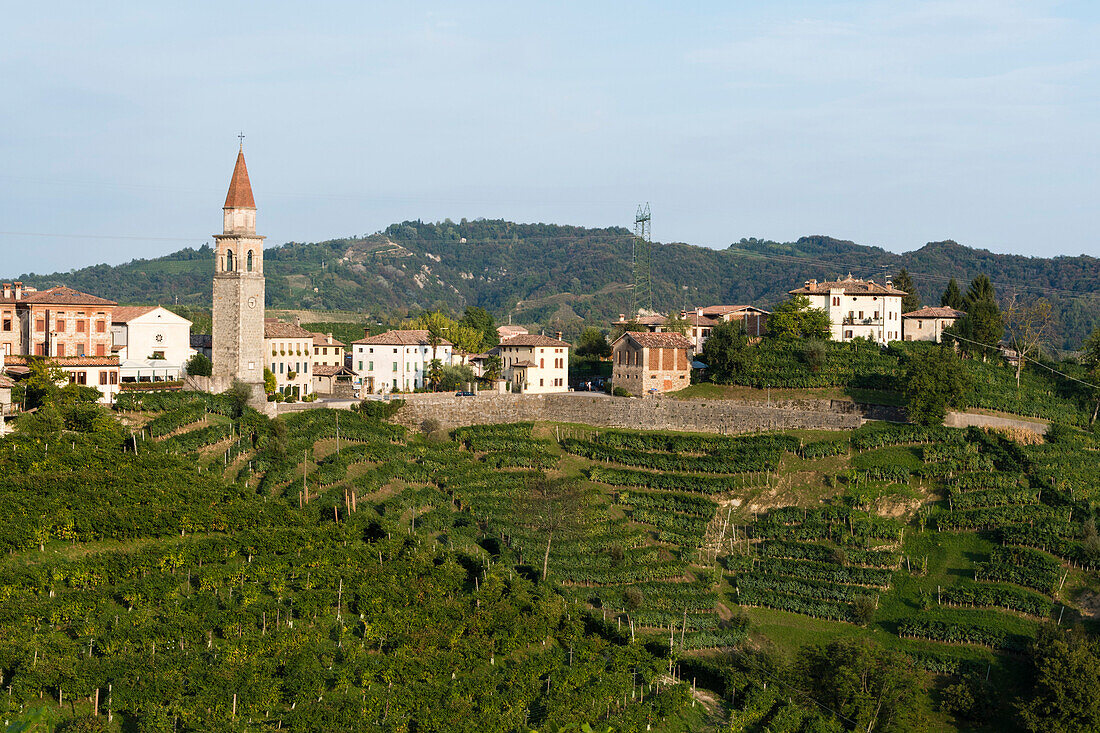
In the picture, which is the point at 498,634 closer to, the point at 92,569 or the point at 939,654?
the point at 92,569

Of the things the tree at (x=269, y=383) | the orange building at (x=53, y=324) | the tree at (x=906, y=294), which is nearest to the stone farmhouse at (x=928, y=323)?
the tree at (x=906, y=294)

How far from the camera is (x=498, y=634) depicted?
1357 inches

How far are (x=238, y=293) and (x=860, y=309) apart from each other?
40.1 metres

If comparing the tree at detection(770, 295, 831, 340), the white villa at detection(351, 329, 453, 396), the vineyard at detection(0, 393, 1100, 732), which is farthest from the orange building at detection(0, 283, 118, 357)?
the tree at detection(770, 295, 831, 340)

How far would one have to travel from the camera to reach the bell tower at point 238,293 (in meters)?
53.1

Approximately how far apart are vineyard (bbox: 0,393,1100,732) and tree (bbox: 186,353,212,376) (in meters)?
3.51

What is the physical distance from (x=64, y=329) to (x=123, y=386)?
5044 mm

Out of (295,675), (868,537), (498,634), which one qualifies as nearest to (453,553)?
(498,634)

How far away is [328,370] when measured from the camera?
6294cm

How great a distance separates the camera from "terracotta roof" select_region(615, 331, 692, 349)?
199ft

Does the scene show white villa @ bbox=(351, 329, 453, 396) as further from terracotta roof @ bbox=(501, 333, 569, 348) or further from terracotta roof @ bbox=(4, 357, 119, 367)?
terracotta roof @ bbox=(4, 357, 119, 367)

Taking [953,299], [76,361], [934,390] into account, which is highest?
[953,299]

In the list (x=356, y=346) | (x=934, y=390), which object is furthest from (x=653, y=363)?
(x=356, y=346)

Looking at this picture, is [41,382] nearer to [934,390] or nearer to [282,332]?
[282,332]
